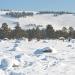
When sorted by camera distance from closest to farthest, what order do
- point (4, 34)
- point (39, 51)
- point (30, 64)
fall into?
point (30, 64) → point (39, 51) → point (4, 34)

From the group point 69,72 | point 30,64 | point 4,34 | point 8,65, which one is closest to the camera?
point 69,72

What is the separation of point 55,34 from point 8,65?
9079 centimetres

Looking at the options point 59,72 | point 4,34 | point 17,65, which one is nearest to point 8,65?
point 17,65

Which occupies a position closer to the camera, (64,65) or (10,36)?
(64,65)

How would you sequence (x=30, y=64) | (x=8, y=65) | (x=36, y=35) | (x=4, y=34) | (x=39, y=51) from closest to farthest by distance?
1. (x=8, y=65)
2. (x=30, y=64)
3. (x=39, y=51)
4. (x=4, y=34)
5. (x=36, y=35)

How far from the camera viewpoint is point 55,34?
364ft

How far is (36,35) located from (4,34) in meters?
13.2

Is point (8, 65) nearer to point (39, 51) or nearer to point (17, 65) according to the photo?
point (17, 65)

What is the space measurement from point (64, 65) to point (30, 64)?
100 inches

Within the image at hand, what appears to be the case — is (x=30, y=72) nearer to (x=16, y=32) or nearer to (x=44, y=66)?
(x=44, y=66)

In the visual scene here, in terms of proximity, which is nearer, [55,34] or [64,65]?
[64,65]

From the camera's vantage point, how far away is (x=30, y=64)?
72.7 feet

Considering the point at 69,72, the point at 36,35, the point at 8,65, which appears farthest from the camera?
the point at 36,35

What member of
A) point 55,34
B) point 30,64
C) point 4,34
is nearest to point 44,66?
point 30,64
